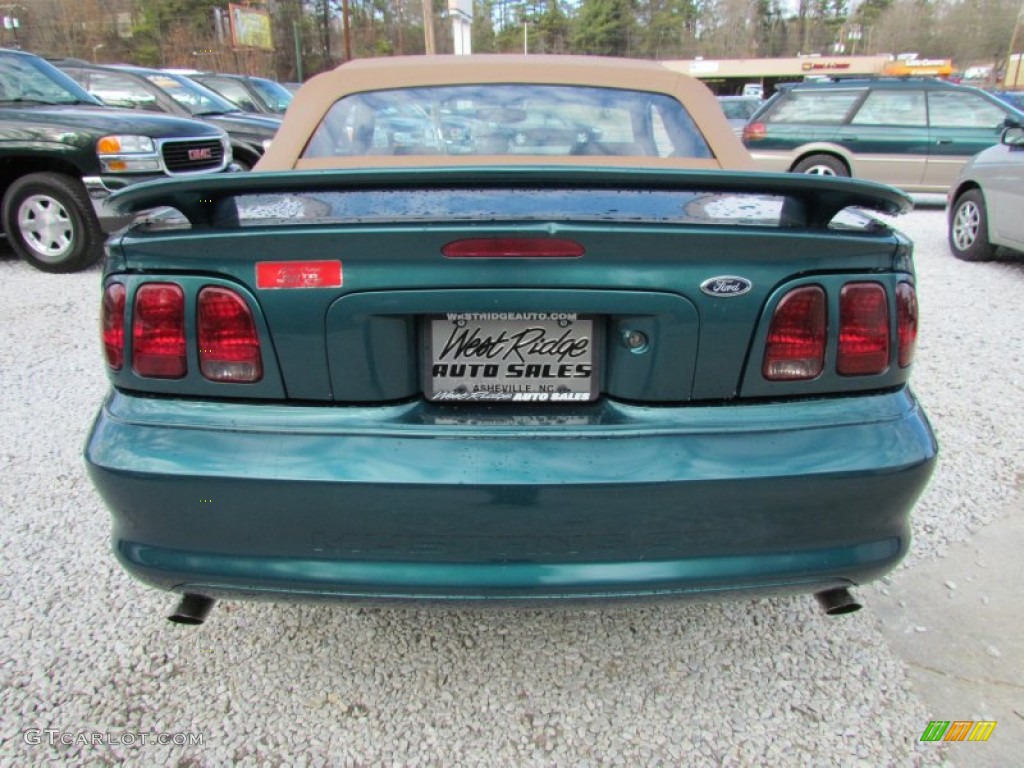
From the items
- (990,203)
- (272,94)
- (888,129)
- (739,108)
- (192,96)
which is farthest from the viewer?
(739,108)

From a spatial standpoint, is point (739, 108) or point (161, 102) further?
point (739, 108)

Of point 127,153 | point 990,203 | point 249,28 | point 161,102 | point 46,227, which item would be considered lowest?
point 46,227

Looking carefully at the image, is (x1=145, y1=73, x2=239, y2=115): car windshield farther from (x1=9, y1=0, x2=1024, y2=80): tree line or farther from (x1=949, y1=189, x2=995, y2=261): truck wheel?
(x1=9, y1=0, x2=1024, y2=80): tree line

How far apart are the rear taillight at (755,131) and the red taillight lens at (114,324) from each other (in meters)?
10.2

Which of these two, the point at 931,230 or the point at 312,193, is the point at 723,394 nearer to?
the point at 312,193

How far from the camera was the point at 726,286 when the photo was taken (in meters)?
1.51

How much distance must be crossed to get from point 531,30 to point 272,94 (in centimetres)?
6477

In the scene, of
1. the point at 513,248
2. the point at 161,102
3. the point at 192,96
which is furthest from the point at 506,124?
the point at 192,96

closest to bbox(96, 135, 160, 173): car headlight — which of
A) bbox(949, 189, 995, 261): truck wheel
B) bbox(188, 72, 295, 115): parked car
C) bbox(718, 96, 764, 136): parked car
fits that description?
bbox(188, 72, 295, 115): parked car

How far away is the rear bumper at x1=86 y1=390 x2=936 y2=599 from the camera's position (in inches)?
58.3

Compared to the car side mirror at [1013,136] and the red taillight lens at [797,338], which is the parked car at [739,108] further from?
the red taillight lens at [797,338]

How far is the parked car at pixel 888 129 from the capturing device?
959cm

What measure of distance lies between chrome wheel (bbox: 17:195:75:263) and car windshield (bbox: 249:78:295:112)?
794cm

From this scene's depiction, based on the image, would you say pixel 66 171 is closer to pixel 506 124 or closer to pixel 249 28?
pixel 506 124
